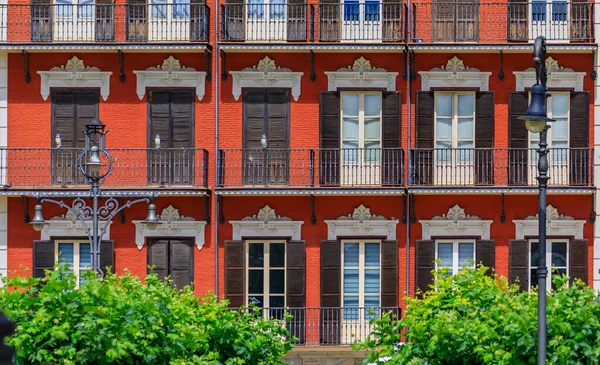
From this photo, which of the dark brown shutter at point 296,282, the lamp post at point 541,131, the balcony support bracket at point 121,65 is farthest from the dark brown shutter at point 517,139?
the lamp post at point 541,131

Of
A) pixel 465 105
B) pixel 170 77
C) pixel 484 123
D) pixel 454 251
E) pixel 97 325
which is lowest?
pixel 97 325

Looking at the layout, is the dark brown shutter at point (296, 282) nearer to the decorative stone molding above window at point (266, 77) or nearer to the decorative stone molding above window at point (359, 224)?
the decorative stone molding above window at point (359, 224)

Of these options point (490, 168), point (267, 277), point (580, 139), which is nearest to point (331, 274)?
point (267, 277)

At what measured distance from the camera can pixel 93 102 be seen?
98.8ft

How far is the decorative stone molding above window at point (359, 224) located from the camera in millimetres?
30062

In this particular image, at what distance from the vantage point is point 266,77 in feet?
98.6

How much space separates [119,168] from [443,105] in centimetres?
742

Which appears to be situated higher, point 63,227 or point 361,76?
point 361,76

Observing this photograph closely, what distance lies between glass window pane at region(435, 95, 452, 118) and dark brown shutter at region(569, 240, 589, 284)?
13.2 feet

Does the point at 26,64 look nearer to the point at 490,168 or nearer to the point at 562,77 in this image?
the point at 490,168

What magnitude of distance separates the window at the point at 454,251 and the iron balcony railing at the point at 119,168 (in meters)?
5.54

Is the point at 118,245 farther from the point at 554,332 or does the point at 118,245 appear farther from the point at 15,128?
the point at 554,332

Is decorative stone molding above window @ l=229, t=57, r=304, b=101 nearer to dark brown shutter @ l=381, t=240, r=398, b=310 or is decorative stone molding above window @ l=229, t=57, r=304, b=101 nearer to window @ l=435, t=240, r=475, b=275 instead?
dark brown shutter @ l=381, t=240, r=398, b=310

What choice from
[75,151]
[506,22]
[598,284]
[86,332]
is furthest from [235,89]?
[86,332]
